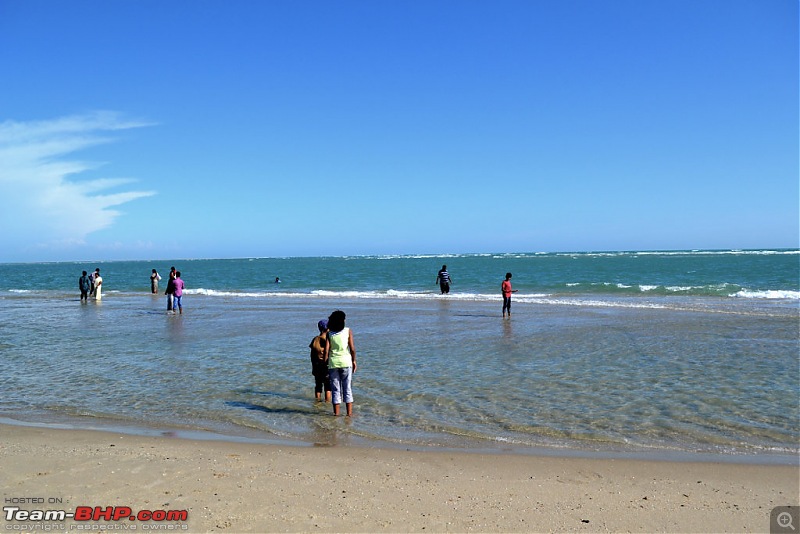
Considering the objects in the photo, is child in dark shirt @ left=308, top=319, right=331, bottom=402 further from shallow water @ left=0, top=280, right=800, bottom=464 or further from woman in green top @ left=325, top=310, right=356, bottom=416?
shallow water @ left=0, top=280, right=800, bottom=464

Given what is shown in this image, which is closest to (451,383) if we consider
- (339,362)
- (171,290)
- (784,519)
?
(339,362)

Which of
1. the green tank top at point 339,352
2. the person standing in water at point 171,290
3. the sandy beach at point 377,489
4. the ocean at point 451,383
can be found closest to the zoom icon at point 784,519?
the sandy beach at point 377,489

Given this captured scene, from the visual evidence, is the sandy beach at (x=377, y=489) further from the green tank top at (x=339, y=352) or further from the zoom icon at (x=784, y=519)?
the green tank top at (x=339, y=352)

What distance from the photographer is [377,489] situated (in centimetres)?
534

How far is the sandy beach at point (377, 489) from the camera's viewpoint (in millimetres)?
4641

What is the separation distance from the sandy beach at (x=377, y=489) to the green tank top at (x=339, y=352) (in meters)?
1.65

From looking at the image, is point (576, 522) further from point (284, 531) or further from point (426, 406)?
point (426, 406)

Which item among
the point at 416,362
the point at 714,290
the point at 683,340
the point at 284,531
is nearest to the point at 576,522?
the point at 284,531

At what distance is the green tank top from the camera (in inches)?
320
